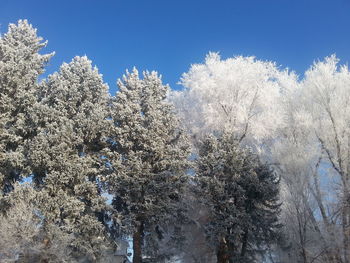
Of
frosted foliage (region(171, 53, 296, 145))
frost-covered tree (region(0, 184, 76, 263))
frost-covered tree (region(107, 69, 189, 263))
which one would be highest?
frosted foliage (region(171, 53, 296, 145))

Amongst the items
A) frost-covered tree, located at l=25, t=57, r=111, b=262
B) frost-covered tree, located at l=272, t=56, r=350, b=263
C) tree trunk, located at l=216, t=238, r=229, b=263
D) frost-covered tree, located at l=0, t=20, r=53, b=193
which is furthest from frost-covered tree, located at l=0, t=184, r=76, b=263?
frost-covered tree, located at l=272, t=56, r=350, b=263

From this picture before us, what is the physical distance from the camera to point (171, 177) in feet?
58.6

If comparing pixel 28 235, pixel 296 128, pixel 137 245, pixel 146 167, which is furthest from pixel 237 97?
pixel 28 235

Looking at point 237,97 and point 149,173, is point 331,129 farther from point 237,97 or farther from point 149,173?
point 149,173

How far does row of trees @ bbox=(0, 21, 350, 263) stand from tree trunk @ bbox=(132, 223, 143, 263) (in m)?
0.05

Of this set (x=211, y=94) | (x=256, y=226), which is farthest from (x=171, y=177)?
(x=211, y=94)

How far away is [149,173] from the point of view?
17.3 meters

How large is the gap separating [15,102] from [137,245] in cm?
921

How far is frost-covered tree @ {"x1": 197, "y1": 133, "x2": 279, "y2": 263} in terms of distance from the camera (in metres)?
16.7

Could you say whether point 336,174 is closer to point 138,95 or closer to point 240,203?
point 240,203

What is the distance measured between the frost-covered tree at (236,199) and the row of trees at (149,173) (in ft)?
0.18

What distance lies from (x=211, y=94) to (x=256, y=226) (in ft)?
35.9

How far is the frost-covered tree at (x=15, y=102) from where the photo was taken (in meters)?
16.1

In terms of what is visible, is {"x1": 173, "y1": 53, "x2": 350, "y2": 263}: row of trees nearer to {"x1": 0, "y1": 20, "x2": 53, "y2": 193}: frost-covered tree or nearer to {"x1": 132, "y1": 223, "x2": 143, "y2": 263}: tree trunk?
{"x1": 132, "y1": 223, "x2": 143, "y2": 263}: tree trunk
